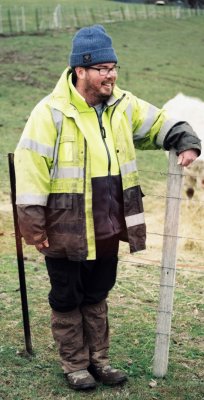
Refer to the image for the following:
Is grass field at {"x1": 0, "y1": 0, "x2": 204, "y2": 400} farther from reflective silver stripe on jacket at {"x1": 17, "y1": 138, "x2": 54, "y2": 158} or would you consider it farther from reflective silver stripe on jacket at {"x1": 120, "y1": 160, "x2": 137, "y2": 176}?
reflective silver stripe on jacket at {"x1": 17, "y1": 138, "x2": 54, "y2": 158}

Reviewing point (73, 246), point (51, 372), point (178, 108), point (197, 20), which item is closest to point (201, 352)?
point (51, 372)

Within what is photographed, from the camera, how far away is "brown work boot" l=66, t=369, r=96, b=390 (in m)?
4.54

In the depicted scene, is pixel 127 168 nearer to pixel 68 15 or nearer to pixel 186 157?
pixel 186 157

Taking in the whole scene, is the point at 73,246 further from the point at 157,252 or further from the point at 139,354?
the point at 157,252

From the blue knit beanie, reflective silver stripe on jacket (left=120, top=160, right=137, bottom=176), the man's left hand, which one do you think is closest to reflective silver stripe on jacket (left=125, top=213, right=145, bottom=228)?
reflective silver stripe on jacket (left=120, top=160, right=137, bottom=176)

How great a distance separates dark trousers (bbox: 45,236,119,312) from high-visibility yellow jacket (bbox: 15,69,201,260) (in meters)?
0.10

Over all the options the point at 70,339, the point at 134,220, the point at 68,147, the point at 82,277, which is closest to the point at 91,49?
the point at 68,147

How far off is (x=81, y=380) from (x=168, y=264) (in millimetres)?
890

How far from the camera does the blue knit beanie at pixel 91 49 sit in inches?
165

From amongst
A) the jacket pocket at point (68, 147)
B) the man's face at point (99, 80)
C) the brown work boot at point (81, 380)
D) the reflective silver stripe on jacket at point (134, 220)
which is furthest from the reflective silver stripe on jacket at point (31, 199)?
the brown work boot at point (81, 380)

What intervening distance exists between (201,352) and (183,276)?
1.75m

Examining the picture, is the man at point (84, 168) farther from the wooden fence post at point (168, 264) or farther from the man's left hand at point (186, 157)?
the wooden fence post at point (168, 264)

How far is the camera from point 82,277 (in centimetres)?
452

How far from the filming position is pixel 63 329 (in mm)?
4570
